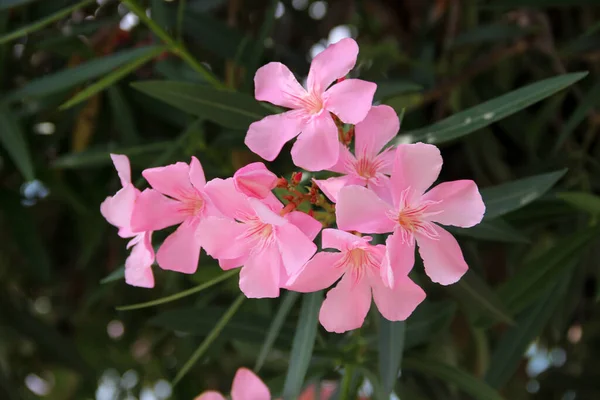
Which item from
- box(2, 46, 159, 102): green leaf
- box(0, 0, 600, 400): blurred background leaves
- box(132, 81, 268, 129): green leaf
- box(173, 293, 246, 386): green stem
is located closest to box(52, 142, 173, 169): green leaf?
box(0, 0, 600, 400): blurred background leaves

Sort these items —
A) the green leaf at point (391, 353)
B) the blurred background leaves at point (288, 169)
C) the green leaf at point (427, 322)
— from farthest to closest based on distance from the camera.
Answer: the green leaf at point (427, 322) → the blurred background leaves at point (288, 169) → the green leaf at point (391, 353)

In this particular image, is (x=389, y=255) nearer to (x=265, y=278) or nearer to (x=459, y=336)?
(x=265, y=278)

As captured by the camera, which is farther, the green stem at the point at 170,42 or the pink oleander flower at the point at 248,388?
the green stem at the point at 170,42

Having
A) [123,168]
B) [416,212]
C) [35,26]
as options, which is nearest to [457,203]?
[416,212]

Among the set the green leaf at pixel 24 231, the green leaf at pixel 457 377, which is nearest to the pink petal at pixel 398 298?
the green leaf at pixel 457 377

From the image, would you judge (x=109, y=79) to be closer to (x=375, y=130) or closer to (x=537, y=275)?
(x=375, y=130)

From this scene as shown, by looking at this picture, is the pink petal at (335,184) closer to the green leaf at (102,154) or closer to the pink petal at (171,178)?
the pink petal at (171,178)

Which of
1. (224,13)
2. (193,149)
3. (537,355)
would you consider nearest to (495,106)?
(193,149)
